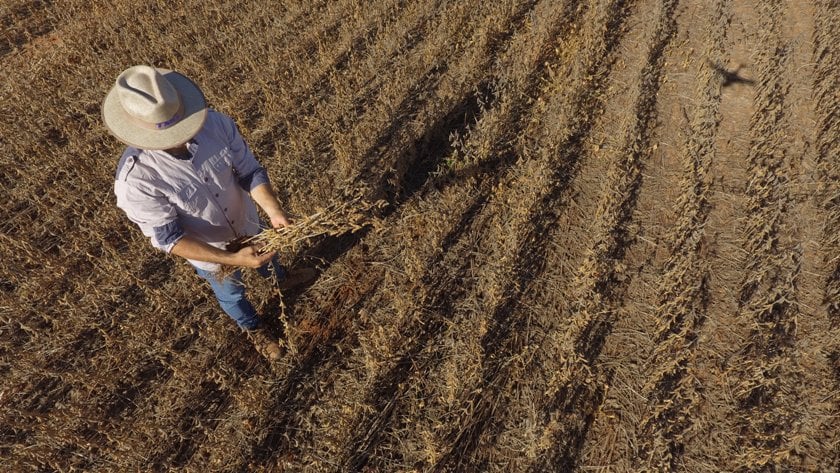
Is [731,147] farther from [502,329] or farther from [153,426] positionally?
[153,426]

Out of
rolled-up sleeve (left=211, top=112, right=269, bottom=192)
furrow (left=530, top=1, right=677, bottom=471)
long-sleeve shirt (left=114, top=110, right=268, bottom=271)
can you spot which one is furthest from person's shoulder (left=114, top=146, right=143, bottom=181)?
furrow (left=530, top=1, right=677, bottom=471)

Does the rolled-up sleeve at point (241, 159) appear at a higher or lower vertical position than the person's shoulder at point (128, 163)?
lower

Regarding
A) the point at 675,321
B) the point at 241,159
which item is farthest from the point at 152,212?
the point at 675,321

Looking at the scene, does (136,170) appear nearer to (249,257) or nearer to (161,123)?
(161,123)

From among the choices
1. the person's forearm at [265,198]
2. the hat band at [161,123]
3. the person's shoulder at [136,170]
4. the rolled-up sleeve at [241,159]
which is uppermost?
the hat band at [161,123]

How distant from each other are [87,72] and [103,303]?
13.2ft

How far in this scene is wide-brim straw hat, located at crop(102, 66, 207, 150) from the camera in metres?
2.15

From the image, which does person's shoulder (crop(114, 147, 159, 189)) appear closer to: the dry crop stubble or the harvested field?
the harvested field

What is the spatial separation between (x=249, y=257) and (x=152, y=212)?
0.55 meters

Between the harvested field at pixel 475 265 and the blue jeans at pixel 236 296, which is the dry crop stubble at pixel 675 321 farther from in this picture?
the blue jeans at pixel 236 296

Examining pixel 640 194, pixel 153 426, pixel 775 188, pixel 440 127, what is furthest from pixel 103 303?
pixel 775 188

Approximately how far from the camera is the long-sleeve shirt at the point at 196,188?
2.32 metres

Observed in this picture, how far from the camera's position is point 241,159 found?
2812 mm

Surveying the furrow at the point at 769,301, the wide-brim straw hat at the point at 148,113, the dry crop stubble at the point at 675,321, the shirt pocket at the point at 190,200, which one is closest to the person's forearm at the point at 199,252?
the shirt pocket at the point at 190,200
